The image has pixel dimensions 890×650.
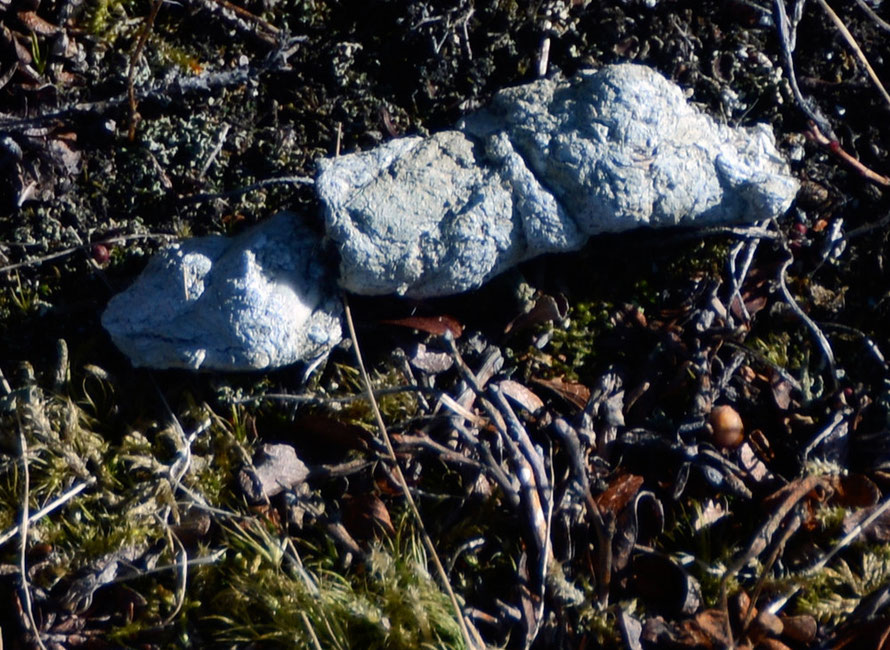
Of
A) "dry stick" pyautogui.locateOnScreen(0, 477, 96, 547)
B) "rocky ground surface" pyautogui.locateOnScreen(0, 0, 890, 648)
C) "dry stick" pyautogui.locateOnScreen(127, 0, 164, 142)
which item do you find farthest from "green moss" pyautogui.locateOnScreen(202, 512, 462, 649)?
"dry stick" pyautogui.locateOnScreen(127, 0, 164, 142)

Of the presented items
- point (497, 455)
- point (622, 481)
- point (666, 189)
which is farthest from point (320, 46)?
point (622, 481)

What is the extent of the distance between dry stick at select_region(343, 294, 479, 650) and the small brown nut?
0.88 meters

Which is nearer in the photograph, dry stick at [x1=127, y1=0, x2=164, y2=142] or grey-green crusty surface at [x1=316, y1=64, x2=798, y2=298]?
grey-green crusty surface at [x1=316, y1=64, x2=798, y2=298]

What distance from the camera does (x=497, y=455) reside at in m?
2.63

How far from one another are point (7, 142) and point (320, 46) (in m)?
0.98

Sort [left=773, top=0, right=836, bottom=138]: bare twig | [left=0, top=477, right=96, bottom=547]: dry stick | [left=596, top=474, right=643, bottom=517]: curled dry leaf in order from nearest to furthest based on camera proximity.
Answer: [left=0, top=477, right=96, bottom=547]: dry stick
[left=596, top=474, right=643, bottom=517]: curled dry leaf
[left=773, top=0, right=836, bottom=138]: bare twig

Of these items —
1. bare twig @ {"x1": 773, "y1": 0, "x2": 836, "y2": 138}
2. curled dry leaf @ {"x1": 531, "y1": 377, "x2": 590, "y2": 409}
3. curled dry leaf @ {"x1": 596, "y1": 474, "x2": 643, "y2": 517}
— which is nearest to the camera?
curled dry leaf @ {"x1": 596, "y1": 474, "x2": 643, "y2": 517}

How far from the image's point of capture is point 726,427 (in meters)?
2.68

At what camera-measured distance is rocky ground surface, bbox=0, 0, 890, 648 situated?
252cm

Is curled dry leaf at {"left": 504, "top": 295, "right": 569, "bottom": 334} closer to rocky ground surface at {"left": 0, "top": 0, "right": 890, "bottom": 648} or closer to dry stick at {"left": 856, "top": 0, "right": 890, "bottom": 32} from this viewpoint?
rocky ground surface at {"left": 0, "top": 0, "right": 890, "bottom": 648}

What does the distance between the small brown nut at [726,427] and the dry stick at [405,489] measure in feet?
2.90

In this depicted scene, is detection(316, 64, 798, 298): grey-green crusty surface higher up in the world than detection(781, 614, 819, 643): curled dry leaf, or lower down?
higher up

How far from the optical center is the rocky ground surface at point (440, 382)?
2521 mm

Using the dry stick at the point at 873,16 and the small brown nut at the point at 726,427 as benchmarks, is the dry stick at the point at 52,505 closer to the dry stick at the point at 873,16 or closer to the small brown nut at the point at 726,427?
the small brown nut at the point at 726,427
